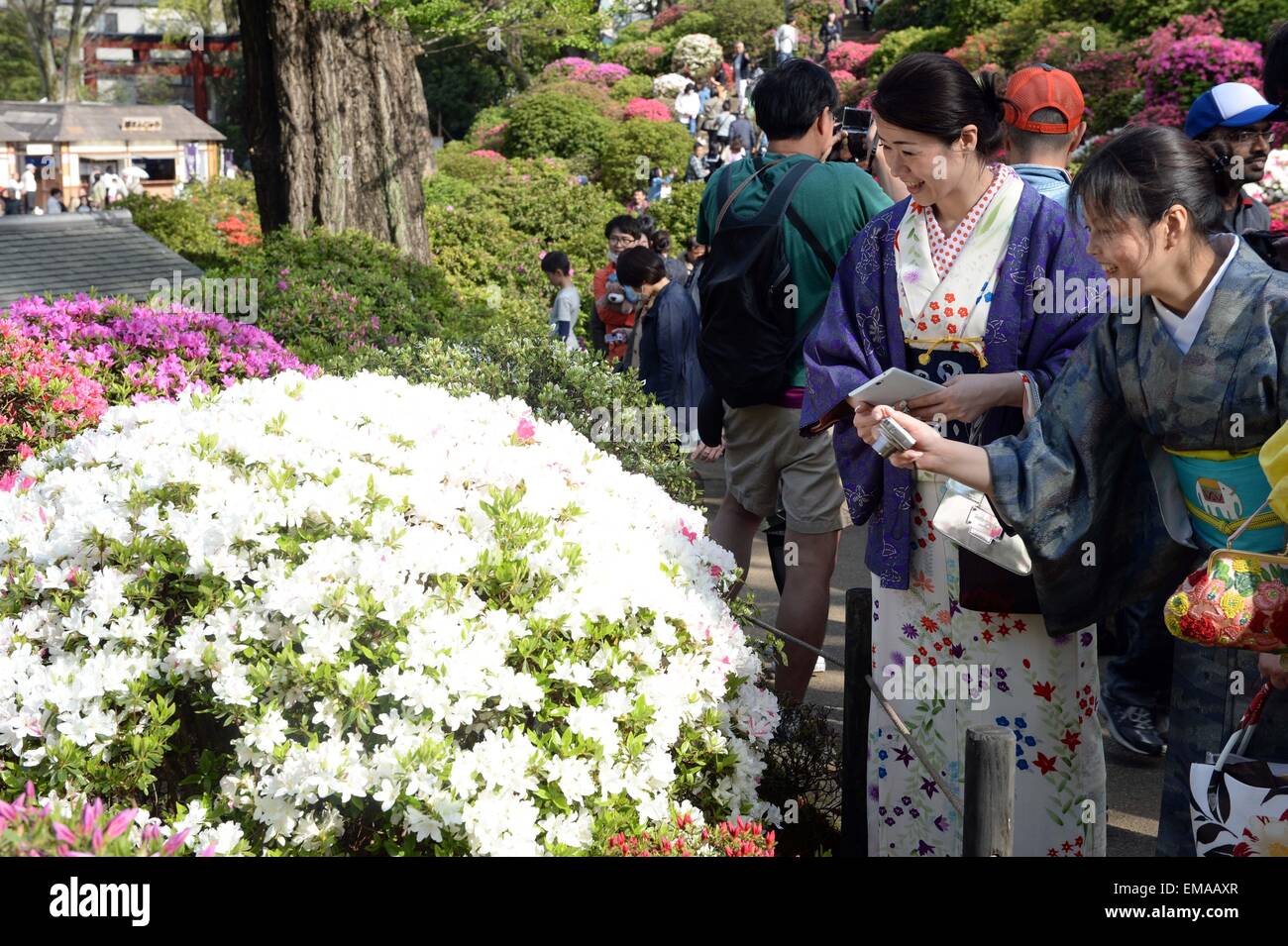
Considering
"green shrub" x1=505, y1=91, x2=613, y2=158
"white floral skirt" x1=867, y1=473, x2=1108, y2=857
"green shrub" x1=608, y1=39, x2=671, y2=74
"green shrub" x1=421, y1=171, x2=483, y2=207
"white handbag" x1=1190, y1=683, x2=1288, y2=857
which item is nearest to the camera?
"white handbag" x1=1190, y1=683, x2=1288, y2=857

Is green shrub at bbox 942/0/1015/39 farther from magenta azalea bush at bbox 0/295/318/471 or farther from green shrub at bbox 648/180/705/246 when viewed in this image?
magenta azalea bush at bbox 0/295/318/471

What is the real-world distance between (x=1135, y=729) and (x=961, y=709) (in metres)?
1.72

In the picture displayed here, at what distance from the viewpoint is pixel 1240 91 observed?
4434 millimetres

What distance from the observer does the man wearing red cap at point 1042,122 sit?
144 inches

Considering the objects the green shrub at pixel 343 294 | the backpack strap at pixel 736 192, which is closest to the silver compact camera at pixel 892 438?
the backpack strap at pixel 736 192

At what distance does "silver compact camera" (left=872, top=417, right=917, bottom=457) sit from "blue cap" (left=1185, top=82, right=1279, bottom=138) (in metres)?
2.23

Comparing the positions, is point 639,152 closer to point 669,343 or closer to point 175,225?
point 175,225

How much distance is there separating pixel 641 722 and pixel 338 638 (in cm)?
68

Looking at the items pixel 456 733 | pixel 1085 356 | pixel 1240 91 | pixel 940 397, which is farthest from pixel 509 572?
pixel 1240 91

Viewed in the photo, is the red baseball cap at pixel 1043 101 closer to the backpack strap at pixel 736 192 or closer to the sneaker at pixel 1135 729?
the backpack strap at pixel 736 192

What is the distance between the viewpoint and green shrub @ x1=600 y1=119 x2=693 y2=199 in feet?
71.2

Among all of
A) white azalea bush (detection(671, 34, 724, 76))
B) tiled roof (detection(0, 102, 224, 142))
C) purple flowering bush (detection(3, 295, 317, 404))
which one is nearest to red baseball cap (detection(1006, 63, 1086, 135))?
purple flowering bush (detection(3, 295, 317, 404))
